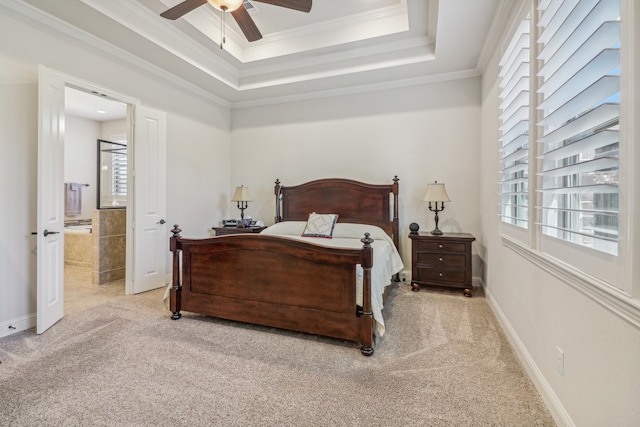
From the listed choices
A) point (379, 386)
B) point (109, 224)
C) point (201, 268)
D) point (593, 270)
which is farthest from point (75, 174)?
point (593, 270)

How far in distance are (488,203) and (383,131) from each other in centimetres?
175

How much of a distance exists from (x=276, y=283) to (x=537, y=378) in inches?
72.6

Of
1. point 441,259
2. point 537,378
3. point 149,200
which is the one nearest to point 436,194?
point 441,259

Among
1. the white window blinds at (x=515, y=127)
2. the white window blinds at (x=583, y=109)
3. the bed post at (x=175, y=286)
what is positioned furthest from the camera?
the bed post at (x=175, y=286)

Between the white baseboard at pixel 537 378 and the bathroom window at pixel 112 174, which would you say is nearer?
the white baseboard at pixel 537 378

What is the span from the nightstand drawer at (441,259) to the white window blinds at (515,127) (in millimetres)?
940

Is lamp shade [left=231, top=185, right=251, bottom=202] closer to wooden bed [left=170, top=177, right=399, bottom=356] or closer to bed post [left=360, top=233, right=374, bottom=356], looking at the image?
wooden bed [left=170, top=177, right=399, bottom=356]

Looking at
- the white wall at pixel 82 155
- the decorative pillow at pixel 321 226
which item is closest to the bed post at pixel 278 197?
the decorative pillow at pixel 321 226

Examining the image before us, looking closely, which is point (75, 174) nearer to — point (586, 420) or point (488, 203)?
point (488, 203)

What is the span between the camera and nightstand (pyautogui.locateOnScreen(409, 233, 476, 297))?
349 cm

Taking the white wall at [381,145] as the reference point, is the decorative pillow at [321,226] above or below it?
below

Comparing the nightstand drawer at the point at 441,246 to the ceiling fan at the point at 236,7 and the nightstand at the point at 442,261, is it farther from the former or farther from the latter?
the ceiling fan at the point at 236,7

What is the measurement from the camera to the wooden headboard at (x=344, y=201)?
161 inches

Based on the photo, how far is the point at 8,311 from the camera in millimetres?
2529
